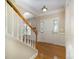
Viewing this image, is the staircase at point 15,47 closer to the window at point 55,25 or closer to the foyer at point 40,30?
the foyer at point 40,30

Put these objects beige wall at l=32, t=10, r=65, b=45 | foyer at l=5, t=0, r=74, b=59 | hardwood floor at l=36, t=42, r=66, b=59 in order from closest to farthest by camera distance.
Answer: foyer at l=5, t=0, r=74, b=59 → hardwood floor at l=36, t=42, r=66, b=59 → beige wall at l=32, t=10, r=65, b=45

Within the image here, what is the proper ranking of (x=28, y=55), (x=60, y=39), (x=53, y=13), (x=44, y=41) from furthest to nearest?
(x=44, y=41) → (x=53, y=13) → (x=60, y=39) → (x=28, y=55)

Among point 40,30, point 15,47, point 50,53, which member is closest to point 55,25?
point 40,30

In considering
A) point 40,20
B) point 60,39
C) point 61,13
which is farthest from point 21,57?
point 40,20

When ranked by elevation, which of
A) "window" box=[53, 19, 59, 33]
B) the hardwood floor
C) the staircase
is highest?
"window" box=[53, 19, 59, 33]

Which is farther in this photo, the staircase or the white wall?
the staircase

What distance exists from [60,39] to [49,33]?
1264mm

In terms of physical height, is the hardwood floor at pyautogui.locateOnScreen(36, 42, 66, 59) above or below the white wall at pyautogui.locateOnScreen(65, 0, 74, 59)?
below

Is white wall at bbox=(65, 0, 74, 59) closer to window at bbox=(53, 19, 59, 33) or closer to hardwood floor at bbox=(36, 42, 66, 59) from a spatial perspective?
hardwood floor at bbox=(36, 42, 66, 59)

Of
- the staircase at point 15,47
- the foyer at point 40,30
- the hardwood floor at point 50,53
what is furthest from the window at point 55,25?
the staircase at point 15,47

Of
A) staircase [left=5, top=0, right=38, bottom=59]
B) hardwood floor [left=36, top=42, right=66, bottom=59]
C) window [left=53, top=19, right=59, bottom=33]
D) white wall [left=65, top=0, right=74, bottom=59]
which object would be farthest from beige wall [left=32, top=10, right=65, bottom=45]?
staircase [left=5, top=0, right=38, bottom=59]
